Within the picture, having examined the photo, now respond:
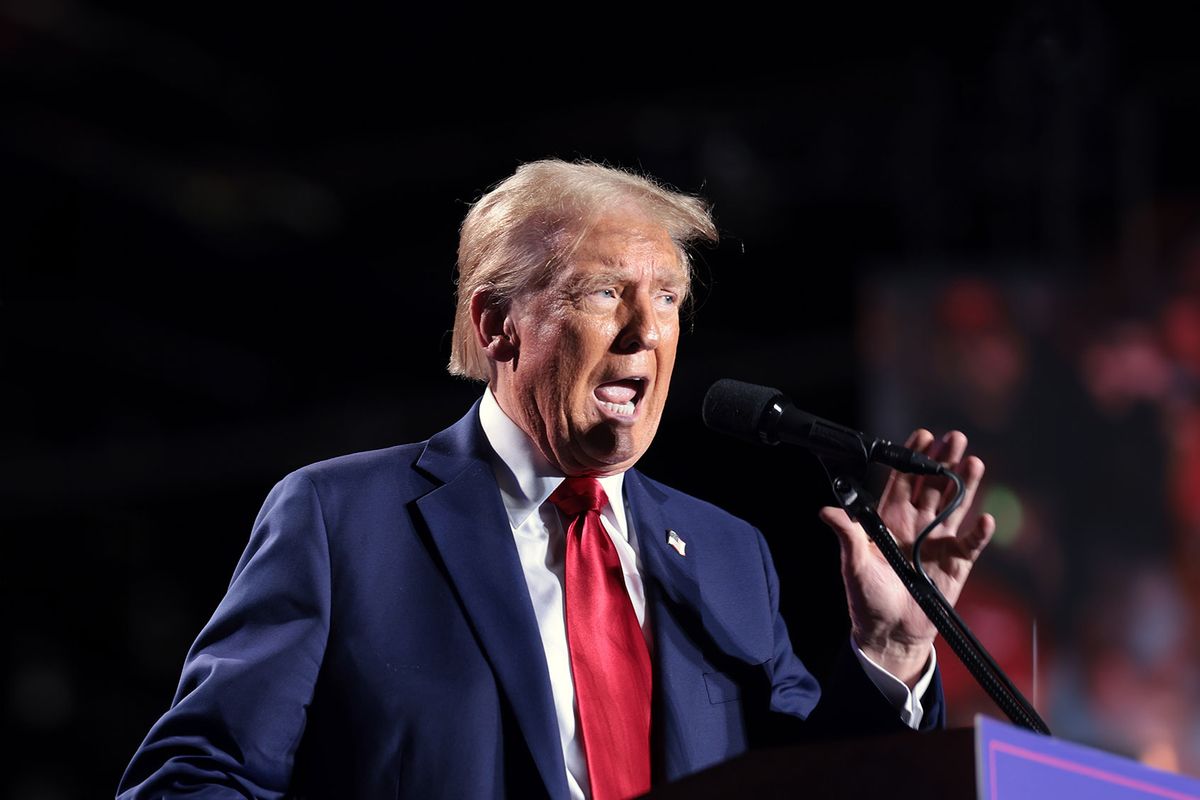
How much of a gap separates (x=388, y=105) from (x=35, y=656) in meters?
3.51

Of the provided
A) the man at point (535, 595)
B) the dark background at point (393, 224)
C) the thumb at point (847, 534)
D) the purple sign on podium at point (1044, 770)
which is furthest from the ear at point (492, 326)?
the dark background at point (393, 224)

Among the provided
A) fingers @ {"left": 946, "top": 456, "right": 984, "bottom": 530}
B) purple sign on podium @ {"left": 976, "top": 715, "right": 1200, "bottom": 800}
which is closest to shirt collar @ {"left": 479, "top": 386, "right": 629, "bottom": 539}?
fingers @ {"left": 946, "top": 456, "right": 984, "bottom": 530}

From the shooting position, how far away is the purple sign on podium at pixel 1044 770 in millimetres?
1228

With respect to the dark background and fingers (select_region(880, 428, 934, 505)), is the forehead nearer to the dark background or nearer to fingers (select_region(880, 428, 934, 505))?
fingers (select_region(880, 428, 934, 505))

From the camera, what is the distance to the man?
180cm

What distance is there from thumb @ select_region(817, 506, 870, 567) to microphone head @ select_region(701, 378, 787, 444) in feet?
0.40

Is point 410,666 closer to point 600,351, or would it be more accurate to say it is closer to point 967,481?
point 600,351

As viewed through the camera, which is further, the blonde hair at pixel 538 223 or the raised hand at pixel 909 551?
the blonde hair at pixel 538 223

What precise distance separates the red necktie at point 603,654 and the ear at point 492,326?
0.20 m

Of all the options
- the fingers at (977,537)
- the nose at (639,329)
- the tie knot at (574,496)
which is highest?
→ the nose at (639,329)

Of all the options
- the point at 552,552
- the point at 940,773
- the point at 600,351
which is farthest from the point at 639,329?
the point at 940,773

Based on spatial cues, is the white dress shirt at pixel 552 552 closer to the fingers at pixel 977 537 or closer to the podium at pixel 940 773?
the fingers at pixel 977 537

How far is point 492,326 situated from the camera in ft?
6.88

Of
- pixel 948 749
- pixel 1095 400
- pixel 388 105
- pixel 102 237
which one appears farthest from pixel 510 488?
pixel 102 237
